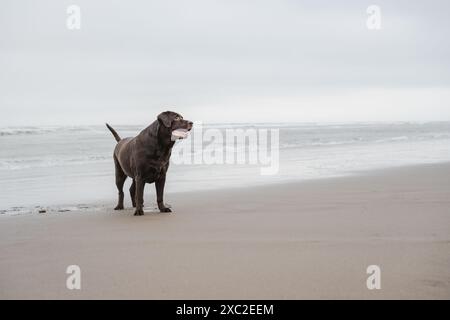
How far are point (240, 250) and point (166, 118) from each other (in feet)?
8.66

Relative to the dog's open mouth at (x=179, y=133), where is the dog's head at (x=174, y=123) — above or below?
above

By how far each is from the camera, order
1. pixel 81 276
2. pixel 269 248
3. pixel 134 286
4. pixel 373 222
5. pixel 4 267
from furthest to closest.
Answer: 1. pixel 373 222
2. pixel 269 248
3. pixel 4 267
4. pixel 81 276
5. pixel 134 286

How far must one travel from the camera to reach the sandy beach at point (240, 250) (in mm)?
3250

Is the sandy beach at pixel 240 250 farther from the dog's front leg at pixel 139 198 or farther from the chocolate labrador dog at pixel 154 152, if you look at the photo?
the chocolate labrador dog at pixel 154 152

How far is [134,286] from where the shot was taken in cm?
333

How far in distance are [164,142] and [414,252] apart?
141 inches

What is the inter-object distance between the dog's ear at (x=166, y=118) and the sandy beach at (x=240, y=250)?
119 centimetres

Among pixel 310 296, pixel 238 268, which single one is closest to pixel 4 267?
pixel 238 268

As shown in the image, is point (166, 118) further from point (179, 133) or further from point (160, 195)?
point (160, 195)

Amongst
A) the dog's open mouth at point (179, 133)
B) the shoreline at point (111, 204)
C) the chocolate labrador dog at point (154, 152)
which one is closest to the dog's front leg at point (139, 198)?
the chocolate labrador dog at point (154, 152)

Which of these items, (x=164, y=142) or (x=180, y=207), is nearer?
(x=164, y=142)

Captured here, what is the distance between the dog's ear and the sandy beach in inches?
46.8

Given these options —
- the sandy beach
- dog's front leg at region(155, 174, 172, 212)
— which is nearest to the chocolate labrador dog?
dog's front leg at region(155, 174, 172, 212)
